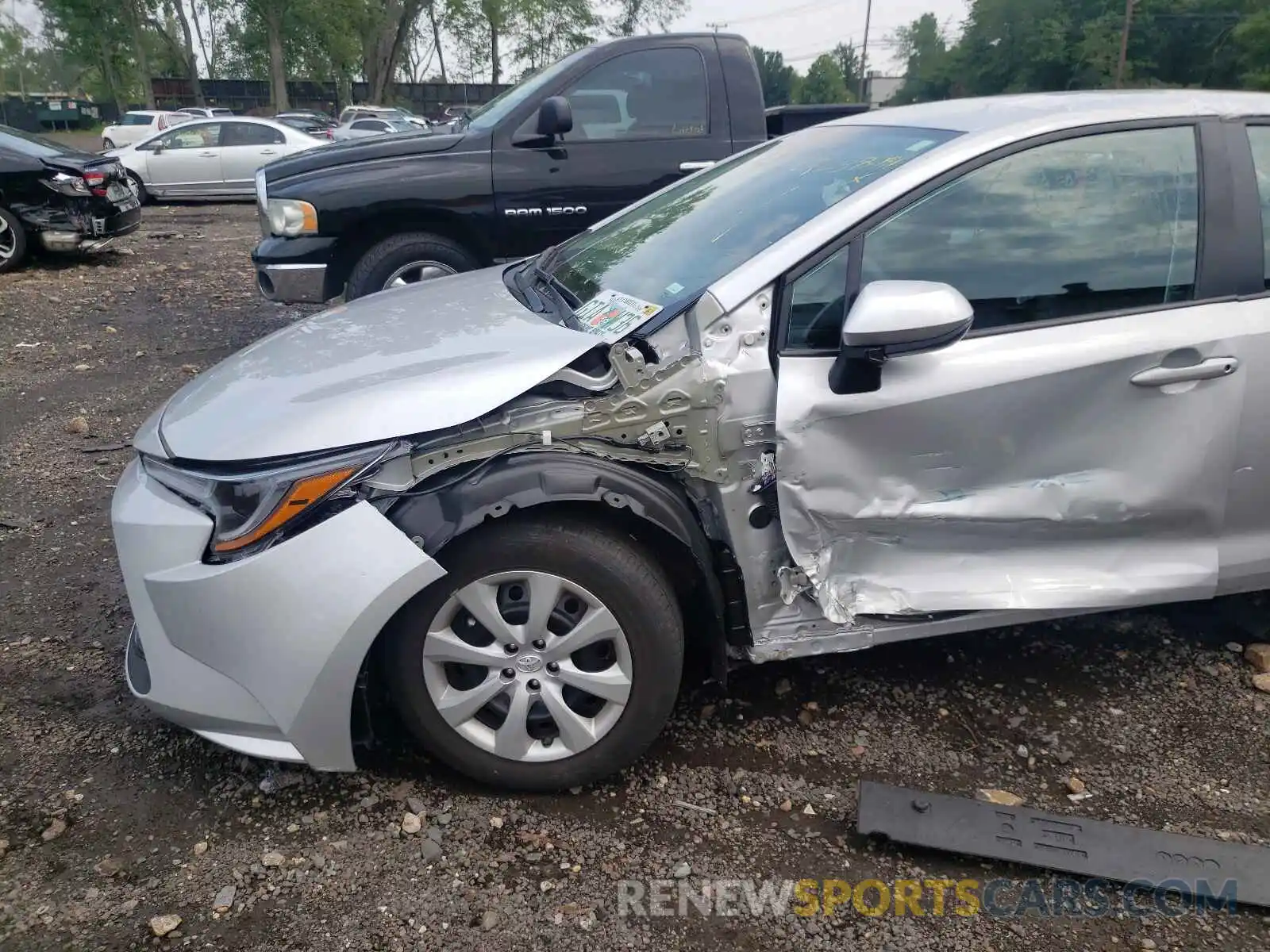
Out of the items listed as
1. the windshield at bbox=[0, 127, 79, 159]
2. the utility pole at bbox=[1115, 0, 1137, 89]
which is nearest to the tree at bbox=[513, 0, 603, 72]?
the utility pole at bbox=[1115, 0, 1137, 89]

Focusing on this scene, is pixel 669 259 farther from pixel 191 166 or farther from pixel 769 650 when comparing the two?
pixel 191 166

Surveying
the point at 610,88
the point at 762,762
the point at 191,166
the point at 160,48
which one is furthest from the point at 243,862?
the point at 160,48

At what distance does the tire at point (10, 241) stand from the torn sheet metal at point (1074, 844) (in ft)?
32.3

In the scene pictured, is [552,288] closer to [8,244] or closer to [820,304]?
[820,304]

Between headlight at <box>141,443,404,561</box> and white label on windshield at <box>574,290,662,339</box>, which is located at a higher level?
white label on windshield at <box>574,290,662,339</box>

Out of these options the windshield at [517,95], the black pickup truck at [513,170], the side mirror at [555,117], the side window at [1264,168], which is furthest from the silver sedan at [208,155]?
the side window at [1264,168]

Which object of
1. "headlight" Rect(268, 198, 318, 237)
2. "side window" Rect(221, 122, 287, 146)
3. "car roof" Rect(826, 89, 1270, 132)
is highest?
"side window" Rect(221, 122, 287, 146)

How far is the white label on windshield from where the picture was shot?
2.46 meters

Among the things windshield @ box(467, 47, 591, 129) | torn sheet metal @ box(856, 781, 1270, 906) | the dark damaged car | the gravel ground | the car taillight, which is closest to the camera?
the gravel ground

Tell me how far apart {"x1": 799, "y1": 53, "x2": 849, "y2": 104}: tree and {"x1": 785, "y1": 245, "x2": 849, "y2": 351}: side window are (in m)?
63.7

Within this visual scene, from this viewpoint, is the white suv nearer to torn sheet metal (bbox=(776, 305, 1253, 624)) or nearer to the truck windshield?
the truck windshield

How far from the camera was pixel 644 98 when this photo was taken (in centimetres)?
589

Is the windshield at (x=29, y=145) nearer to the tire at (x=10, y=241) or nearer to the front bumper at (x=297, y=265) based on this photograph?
the tire at (x=10, y=241)

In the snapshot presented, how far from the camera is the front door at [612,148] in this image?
5707mm
